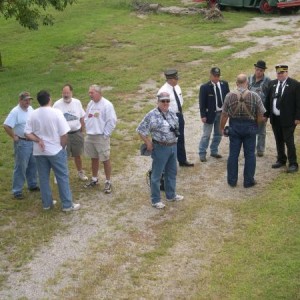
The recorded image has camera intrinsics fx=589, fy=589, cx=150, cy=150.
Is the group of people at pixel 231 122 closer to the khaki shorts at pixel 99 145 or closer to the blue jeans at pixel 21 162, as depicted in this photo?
the khaki shorts at pixel 99 145

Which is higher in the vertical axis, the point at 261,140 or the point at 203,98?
the point at 203,98

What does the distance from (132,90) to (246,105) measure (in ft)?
22.7

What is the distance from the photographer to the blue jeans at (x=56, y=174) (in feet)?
27.2

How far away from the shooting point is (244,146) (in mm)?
9070

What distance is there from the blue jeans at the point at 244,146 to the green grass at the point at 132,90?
0.42 meters

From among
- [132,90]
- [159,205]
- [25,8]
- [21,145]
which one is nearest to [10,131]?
[21,145]

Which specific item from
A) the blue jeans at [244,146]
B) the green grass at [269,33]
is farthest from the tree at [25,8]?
the blue jeans at [244,146]

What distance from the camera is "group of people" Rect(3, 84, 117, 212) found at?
26.8 ft

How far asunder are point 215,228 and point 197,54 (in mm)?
12061

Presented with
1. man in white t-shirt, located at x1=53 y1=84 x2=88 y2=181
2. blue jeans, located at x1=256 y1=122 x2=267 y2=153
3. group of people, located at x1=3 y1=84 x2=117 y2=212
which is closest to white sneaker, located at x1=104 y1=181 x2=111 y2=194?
group of people, located at x1=3 y1=84 x2=117 y2=212

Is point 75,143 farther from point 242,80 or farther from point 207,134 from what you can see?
point 242,80

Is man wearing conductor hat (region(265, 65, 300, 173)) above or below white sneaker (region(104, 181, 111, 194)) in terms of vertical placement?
above

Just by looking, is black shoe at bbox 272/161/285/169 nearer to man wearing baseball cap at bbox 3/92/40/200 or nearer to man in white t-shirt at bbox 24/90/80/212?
man in white t-shirt at bbox 24/90/80/212

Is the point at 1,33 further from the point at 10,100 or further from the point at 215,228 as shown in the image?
the point at 215,228
